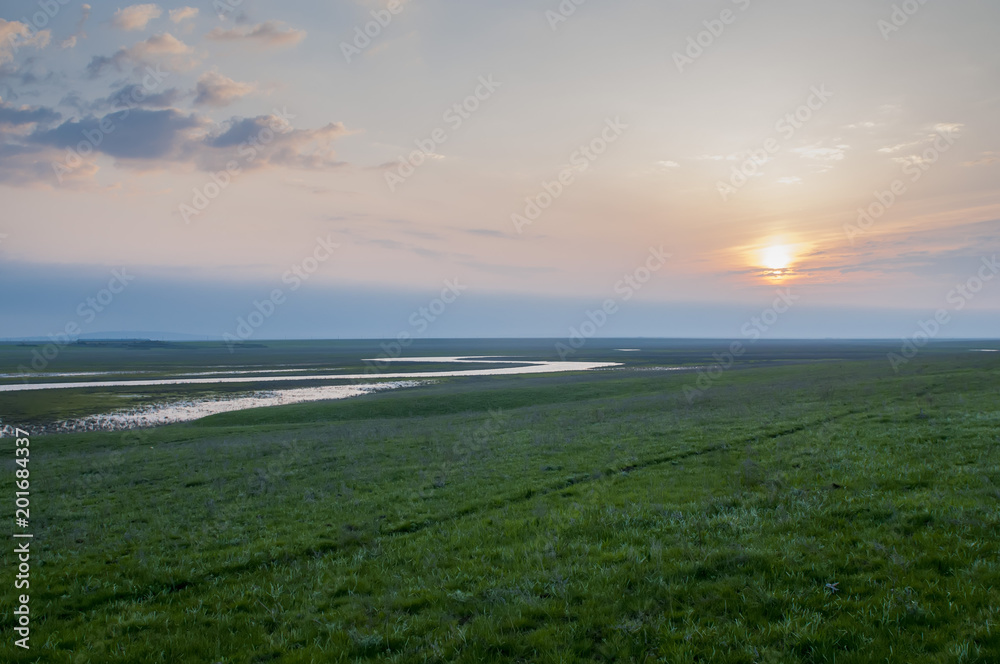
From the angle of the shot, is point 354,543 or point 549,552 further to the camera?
point 354,543

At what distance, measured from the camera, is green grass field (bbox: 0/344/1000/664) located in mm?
7777

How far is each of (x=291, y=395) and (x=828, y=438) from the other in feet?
211

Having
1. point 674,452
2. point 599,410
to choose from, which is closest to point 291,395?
point 599,410

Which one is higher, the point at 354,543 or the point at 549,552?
the point at 549,552

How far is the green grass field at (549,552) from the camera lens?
25.5 ft

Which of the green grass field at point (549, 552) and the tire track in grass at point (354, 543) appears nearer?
the green grass field at point (549, 552)

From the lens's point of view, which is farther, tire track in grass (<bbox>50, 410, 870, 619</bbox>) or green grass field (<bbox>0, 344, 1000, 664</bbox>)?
tire track in grass (<bbox>50, 410, 870, 619</bbox>)

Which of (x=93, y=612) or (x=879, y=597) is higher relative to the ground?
(x=879, y=597)

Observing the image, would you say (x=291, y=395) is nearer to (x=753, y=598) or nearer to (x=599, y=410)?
(x=599, y=410)

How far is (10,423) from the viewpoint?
47094 mm

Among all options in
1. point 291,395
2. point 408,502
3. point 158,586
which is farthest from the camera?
point 291,395

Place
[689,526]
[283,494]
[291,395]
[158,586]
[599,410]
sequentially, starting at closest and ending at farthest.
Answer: [158,586] < [689,526] < [283,494] < [599,410] < [291,395]

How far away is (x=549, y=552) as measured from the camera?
11391 mm

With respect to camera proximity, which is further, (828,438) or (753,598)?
(828,438)
